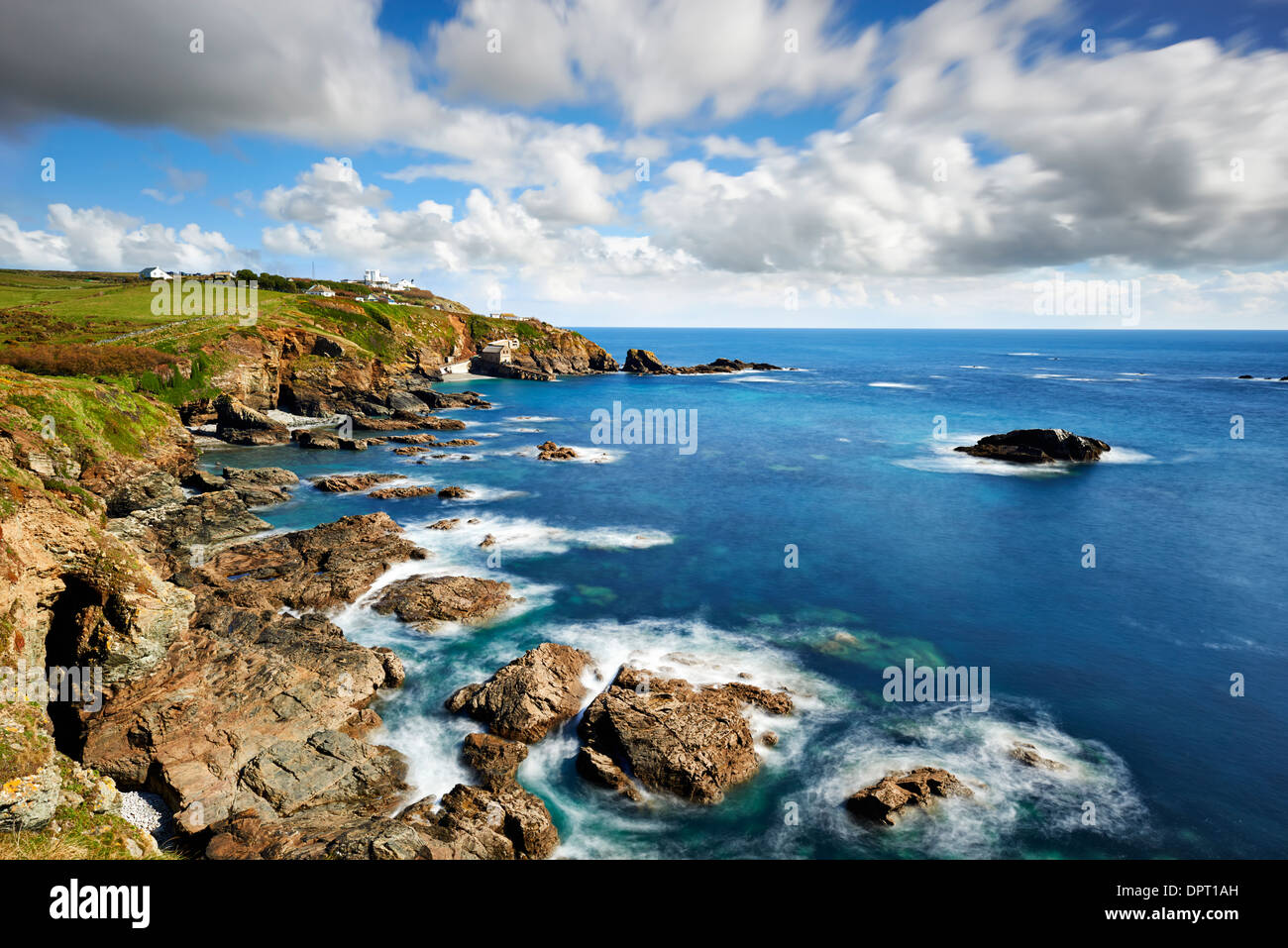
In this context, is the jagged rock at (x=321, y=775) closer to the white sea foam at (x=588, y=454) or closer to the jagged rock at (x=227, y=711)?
the jagged rock at (x=227, y=711)

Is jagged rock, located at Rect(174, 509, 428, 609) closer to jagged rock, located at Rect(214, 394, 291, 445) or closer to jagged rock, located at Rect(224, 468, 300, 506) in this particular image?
jagged rock, located at Rect(224, 468, 300, 506)

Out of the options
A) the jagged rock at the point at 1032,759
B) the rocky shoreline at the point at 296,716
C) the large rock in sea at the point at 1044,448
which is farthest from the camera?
the large rock in sea at the point at 1044,448

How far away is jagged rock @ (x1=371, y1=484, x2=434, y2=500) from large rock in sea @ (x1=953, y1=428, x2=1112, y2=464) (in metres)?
61.5

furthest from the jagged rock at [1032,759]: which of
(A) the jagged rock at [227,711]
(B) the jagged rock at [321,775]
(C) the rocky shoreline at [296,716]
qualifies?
(A) the jagged rock at [227,711]

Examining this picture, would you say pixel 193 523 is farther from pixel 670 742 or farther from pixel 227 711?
pixel 670 742

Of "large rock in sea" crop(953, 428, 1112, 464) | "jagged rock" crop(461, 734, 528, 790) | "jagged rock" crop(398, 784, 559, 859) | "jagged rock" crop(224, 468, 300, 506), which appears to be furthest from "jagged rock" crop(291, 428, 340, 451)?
"large rock in sea" crop(953, 428, 1112, 464)

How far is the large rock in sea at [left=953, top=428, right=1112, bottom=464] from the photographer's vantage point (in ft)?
229

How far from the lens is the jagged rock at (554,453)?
69.8 m

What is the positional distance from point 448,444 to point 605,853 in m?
62.9

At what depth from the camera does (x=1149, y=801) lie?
21.3 m

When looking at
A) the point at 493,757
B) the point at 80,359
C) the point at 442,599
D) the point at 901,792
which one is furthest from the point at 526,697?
the point at 80,359

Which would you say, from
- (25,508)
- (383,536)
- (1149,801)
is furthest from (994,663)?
(25,508)

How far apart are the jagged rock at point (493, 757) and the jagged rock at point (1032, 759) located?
59.5 ft

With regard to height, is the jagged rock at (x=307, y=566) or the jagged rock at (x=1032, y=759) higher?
the jagged rock at (x=307, y=566)
